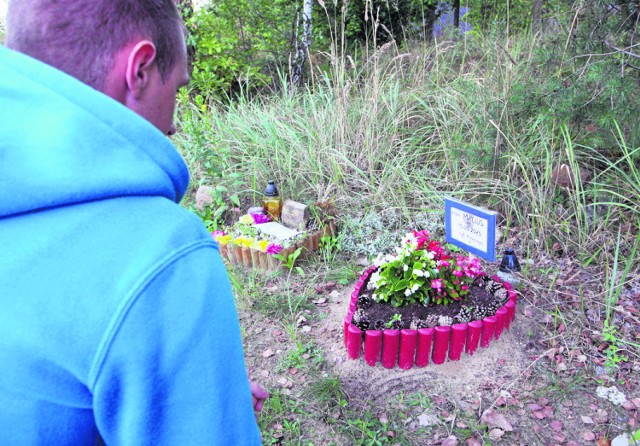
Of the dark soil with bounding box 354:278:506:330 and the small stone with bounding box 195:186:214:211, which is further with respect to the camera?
the small stone with bounding box 195:186:214:211

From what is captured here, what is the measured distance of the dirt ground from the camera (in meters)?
2.19

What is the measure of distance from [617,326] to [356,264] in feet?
5.11

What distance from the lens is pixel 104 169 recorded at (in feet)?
2.29

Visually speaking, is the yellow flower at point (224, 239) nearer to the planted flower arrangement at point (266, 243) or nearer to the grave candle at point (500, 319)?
the planted flower arrangement at point (266, 243)

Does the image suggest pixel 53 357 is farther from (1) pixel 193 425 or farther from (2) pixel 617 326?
(2) pixel 617 326

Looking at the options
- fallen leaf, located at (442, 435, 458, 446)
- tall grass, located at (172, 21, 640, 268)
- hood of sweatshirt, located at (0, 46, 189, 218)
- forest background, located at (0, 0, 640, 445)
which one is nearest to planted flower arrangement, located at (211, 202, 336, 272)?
forest background, located at (0, 0, 640, 445)

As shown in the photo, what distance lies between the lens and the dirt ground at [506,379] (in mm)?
2188

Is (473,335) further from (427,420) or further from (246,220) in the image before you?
(246,220)

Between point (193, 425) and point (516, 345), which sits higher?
point (193, 425)

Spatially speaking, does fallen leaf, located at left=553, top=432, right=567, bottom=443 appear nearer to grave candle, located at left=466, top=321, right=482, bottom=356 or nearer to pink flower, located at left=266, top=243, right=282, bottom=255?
grave candle, located at left=466, top=321, right=482, bottom=356

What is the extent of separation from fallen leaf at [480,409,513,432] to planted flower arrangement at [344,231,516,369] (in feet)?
1.08

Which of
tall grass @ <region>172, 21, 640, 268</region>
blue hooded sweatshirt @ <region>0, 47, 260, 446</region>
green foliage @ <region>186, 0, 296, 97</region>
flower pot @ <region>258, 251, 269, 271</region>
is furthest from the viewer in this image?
green foliage @ <region>186, 0, 296, 97</region>

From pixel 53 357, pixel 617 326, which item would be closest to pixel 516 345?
pixel 617 326

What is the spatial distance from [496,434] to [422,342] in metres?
0.50
